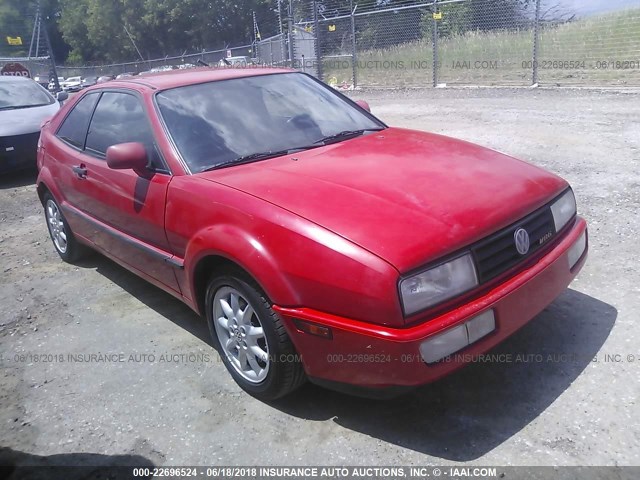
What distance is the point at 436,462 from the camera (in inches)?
93.3

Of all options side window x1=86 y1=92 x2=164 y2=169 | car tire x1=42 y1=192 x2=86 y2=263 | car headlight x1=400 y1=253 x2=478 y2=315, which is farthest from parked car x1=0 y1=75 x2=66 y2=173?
car headlight x1=400 y1=253 x2=478 y2=315

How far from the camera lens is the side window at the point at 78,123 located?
4391mm

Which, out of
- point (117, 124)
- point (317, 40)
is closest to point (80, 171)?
point (117, 124)

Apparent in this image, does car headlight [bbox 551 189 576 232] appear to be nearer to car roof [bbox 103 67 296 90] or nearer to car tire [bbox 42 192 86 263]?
car roof [bbox 103 67 296 90]

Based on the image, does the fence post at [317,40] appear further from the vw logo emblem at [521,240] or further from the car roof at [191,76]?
the vw logo emblem at [521,240]

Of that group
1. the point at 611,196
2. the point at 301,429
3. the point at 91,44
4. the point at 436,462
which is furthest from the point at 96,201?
the point at 91,44

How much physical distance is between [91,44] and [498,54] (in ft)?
198

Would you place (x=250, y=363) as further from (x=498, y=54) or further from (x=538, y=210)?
(x=498, y=54)

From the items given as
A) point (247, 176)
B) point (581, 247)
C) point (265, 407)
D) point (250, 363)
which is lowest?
point (265, 407)

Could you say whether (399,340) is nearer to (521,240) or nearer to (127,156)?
(521,240)

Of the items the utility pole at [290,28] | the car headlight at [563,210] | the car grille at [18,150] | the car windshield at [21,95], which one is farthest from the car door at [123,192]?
the utility pole at [290,28]

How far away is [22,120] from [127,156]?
22.0 feet

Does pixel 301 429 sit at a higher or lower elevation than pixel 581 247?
lower

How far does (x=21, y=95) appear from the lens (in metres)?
9.62
